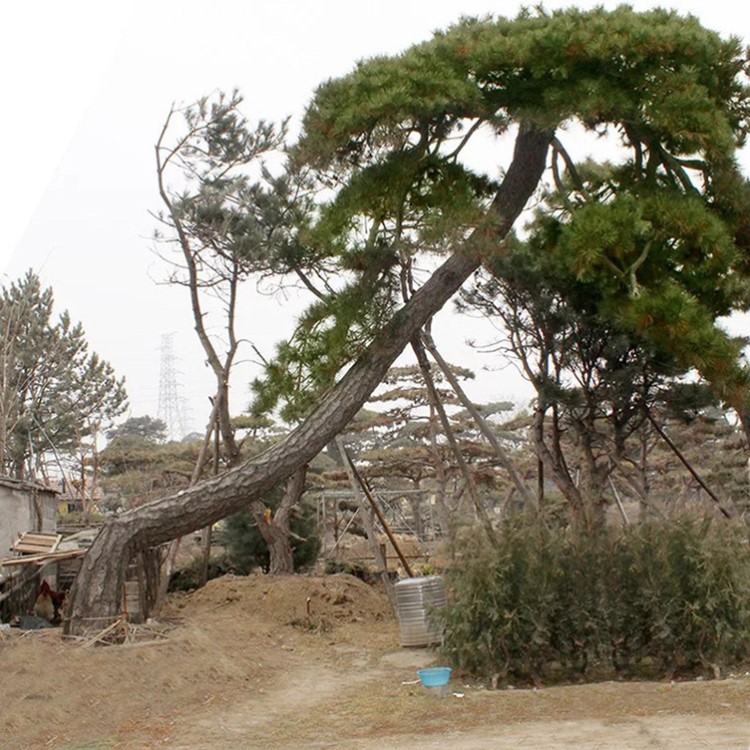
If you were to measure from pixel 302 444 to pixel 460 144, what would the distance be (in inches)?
117

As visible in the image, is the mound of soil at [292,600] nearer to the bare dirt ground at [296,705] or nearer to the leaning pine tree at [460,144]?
the bare dirt ground at [296,705]

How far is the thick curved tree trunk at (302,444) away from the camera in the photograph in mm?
9211

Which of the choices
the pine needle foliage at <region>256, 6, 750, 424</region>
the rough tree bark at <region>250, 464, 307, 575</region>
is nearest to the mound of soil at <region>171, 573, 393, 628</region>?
the rough tree bark at <region>250, 464, 307, 575</region>

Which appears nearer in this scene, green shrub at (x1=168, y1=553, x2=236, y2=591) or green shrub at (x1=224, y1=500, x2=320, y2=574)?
green shrub at (x1=168, y1=553, x2=236, y2=591)

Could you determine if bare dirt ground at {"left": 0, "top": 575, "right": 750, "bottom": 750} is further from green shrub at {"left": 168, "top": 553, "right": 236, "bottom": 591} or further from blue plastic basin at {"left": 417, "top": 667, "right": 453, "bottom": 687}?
green shrub at {"left": 168, "top": 553, "right": 236, "bottom": 591}

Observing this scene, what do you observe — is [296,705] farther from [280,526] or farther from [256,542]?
[256,542]

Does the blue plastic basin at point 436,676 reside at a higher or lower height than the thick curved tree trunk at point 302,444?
lower

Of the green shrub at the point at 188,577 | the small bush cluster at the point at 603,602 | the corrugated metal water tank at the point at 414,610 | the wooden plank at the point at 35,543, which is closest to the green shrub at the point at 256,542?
the green shrub at the point at 188,577

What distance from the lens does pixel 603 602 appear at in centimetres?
805

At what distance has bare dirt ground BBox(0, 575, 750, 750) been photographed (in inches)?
241

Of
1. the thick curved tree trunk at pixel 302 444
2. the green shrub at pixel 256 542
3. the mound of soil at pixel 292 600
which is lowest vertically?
the mound of soil at pixel 292 600

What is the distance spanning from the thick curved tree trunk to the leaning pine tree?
1 cm

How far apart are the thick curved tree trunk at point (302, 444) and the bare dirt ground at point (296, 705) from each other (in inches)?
31.8

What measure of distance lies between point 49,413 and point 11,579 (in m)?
15.2
